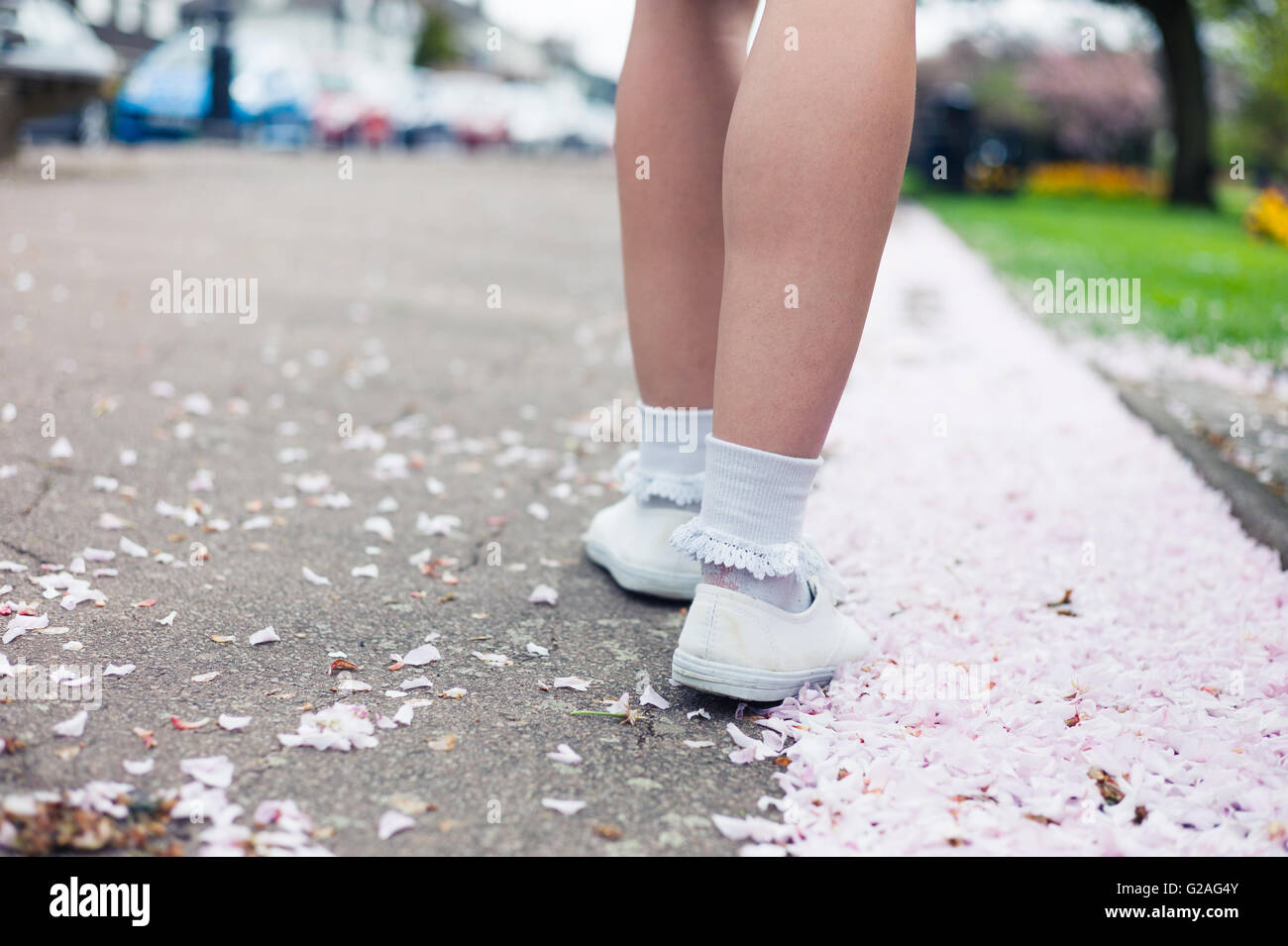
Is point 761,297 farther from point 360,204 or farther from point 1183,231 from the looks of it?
point 1183,231

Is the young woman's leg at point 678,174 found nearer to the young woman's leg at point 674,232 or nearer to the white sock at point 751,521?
the young woman's leg at point 674,232

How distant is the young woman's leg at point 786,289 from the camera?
1.18 meters

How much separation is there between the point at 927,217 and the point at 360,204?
619cm

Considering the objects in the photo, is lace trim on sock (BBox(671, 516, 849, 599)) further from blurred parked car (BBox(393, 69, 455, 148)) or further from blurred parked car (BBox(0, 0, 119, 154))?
blurred parked car (BBox(393, 69, 455, 148))

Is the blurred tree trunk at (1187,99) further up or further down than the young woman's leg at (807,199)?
further up

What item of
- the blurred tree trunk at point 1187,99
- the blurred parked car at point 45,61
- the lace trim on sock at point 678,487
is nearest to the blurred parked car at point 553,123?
the blurred tree trunk at point 1187,99

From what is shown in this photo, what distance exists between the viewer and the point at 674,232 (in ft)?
5.07

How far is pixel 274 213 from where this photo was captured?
660cm

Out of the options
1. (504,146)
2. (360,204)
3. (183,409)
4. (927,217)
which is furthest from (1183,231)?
(504,146)

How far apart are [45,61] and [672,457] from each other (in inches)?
288

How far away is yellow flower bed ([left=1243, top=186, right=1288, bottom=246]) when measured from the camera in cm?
884

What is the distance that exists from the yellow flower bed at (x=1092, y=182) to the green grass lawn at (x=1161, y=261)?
18.4ft

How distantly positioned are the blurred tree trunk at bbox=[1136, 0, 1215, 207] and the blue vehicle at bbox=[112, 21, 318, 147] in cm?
1174

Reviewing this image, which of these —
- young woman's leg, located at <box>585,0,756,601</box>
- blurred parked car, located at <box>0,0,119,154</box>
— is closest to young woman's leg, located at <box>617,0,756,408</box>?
young woman's leg, located at <box>585,0,756,601</box>
